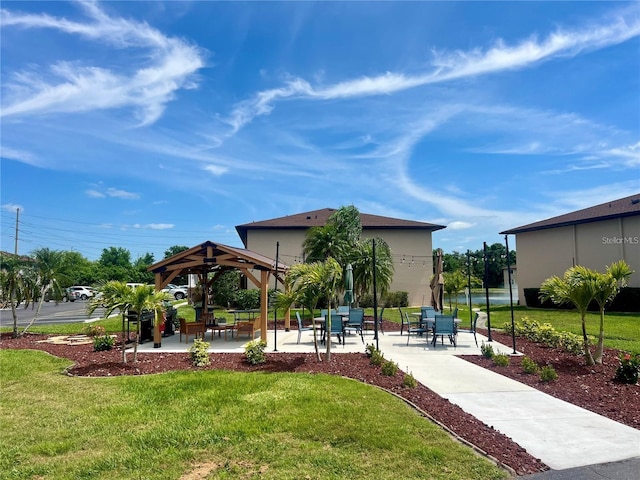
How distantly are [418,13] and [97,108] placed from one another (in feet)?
31.9

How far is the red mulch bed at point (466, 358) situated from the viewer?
495cm

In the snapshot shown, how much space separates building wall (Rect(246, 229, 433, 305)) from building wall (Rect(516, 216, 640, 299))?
7.02 m

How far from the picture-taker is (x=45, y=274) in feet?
48.8

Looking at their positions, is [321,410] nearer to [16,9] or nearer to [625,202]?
[16,9]

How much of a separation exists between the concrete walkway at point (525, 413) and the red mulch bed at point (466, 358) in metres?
0.26

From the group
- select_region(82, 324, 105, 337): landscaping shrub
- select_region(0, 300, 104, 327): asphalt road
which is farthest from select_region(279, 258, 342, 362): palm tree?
select_region(0, 300, 104, 327): asphalt road

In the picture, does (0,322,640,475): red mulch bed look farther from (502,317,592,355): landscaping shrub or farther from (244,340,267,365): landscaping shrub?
(502,317,592,355): landscaping shrub

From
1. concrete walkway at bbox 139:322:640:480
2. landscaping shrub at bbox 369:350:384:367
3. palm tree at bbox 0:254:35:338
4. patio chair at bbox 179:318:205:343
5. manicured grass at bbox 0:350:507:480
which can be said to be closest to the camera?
manicured grass at bbox 0:350:507:480

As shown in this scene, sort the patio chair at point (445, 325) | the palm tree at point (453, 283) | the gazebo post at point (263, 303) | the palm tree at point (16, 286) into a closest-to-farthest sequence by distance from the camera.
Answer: the patio chair at point (445, 325), the gazebo post at point (263, 303), the palm tree at point (16, 286), the palm tree at point (453, 283)

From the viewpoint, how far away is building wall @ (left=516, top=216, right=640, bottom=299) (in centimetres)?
2406

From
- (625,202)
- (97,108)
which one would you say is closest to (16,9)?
(97,108)

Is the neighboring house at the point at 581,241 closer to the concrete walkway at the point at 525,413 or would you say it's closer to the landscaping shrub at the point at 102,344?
the concrete walkway at the point at 525,413

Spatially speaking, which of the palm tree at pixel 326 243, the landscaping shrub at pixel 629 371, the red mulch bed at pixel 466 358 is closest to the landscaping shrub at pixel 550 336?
the red mulch bed at pixel 466 358

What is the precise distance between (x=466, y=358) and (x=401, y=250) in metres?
21.7
